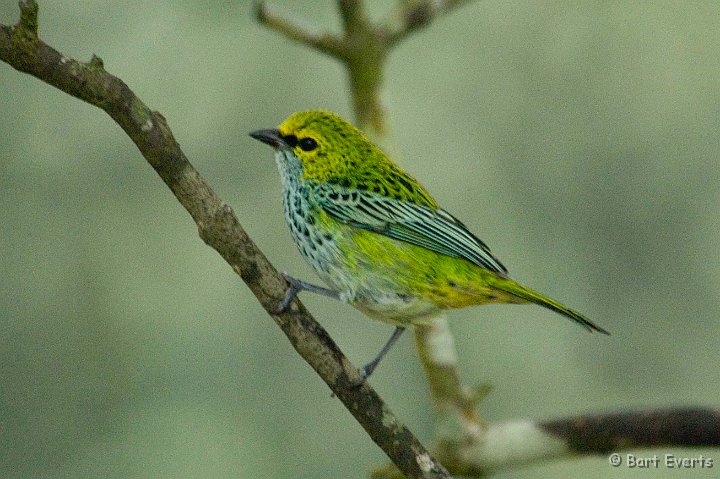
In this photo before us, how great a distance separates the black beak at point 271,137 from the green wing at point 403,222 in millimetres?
266

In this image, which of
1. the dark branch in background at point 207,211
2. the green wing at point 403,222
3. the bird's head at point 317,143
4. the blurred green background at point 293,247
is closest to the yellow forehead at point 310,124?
the bird's head at point 317,143

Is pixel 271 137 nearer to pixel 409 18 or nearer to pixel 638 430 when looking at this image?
pixel 409 18

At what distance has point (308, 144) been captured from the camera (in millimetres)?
3803

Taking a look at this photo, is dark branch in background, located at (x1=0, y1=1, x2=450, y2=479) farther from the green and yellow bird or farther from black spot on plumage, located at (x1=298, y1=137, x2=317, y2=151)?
black spot on plumage, located at (x1=298, y1=137, x2=317, y2=151)

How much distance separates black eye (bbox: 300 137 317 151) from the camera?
3.80 metres

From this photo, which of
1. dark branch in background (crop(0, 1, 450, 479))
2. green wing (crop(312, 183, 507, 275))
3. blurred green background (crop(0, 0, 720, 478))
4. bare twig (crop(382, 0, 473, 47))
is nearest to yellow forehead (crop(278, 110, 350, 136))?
green wing (crop(312, 183, 507, 275))

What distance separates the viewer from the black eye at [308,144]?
3.80 metres

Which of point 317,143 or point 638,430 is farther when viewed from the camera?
point 638,430

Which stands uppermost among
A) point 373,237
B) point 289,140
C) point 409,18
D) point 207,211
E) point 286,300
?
point 409,18

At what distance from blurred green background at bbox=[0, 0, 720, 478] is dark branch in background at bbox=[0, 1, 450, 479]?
2484mm

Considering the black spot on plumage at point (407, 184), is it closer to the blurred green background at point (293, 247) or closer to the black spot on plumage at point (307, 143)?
the black spot on plumage at point (307, 143)

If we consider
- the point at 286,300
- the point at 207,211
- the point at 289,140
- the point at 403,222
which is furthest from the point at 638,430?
the point at 207,211

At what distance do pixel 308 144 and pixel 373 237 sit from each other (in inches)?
19.1

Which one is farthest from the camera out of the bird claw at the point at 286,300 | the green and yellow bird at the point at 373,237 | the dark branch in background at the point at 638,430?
the dark branch in background at the point at 638,430
